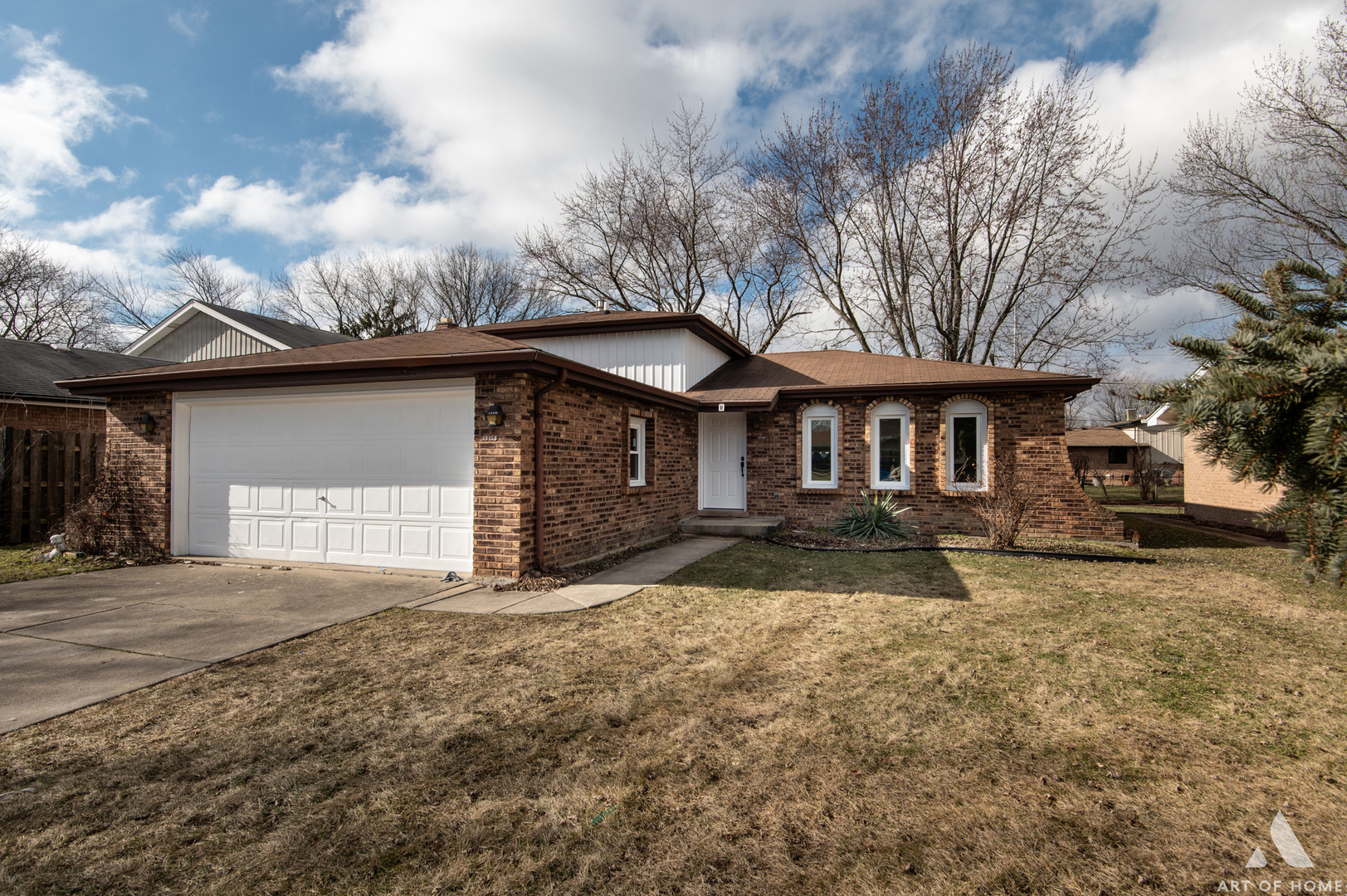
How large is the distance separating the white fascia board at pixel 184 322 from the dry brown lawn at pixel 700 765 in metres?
17.7

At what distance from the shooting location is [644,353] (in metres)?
13.9

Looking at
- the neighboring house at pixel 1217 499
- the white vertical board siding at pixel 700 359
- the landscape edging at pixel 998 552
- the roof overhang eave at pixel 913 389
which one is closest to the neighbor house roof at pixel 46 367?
the white vertical board siding at pixel 700 359

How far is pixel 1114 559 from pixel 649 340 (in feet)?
31.2

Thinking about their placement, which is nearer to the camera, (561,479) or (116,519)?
(561,479)

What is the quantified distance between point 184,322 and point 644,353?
16782mm

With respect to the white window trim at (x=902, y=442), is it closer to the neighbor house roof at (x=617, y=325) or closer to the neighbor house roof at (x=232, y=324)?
the neighbor house roof at (x=617, y=325)

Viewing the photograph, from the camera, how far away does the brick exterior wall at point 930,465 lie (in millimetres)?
11867

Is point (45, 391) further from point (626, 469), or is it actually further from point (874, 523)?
point (874, 523)

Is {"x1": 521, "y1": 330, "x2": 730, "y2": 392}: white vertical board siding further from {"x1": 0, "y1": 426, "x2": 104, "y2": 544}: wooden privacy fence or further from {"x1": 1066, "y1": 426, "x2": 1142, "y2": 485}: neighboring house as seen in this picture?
{"x1": 1066, "y1": 426, "x2": 1142, "y2": 485}: neighboring house

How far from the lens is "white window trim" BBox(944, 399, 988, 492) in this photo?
40.6 feet

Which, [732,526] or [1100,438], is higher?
[1100,438]

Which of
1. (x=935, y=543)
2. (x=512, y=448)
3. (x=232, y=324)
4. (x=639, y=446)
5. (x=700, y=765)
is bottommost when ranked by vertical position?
(x=700, y=765)

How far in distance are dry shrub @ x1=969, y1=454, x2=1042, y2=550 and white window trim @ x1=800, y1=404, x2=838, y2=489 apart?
2.85 meters

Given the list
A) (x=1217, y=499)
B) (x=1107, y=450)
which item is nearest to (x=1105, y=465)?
(x=1107, y=450)
